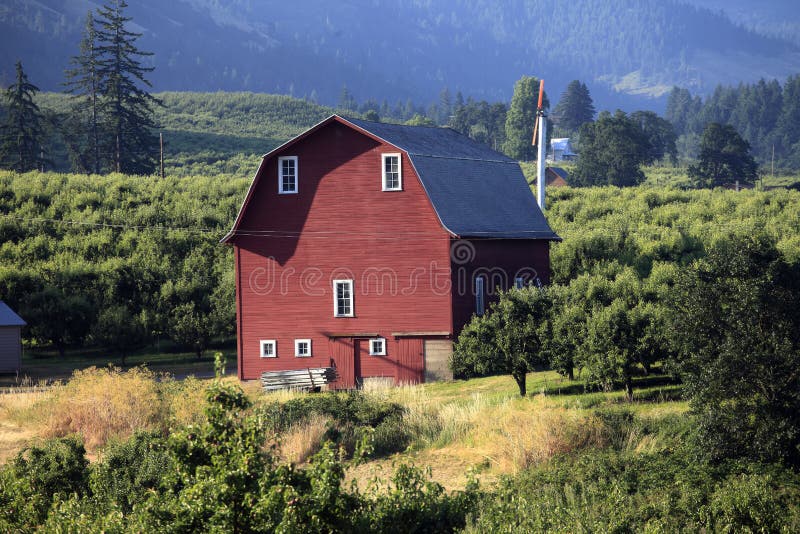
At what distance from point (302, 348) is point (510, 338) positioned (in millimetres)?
10043

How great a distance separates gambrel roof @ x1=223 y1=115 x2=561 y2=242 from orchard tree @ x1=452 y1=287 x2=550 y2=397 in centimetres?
433

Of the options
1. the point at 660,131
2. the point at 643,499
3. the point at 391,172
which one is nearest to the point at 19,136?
the point at 391,172

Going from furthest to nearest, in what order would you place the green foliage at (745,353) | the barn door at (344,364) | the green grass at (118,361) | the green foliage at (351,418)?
1. the green grass at (118,361)
2. the barn door at (344,364)
3. the green foliage at (351,418)
4. the green foliage at (745,353)

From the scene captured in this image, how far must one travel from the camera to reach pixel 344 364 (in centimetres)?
3459

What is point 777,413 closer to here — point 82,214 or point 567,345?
point 567,345

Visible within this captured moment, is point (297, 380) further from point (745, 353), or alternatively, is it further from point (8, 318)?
point (745, 353)

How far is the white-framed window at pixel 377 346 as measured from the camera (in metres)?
34.3

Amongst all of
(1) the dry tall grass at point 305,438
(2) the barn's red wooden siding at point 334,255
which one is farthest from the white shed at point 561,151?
(1) the dry tall grass at point 305,438

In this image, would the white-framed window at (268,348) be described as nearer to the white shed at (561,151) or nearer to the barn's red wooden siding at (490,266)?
the barn's red wooden siding at (490,266)

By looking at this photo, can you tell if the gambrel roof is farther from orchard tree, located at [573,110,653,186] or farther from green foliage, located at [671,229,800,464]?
orchard tree, located at [573,110,653,186]

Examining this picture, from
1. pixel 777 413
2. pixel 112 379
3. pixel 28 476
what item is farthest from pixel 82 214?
pixel 777 413

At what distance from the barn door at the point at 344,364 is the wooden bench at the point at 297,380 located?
0.76m

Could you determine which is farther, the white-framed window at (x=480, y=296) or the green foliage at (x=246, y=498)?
the white-framed window at (x=480, y=296)

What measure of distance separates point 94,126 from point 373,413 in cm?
6746
